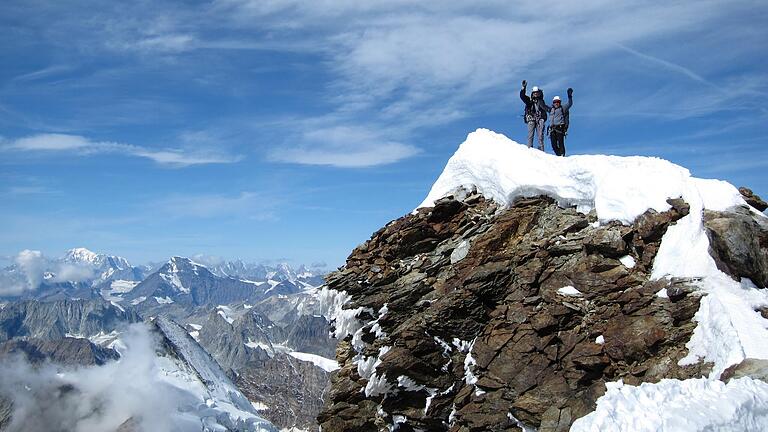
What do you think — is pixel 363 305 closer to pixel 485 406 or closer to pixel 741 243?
pixel 485 406

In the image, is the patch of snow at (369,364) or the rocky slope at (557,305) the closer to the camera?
the rocky slope at (557,305)

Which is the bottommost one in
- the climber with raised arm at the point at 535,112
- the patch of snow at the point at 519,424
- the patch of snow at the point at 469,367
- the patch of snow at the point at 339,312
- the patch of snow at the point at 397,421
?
the patch of snow at the point at 397,421

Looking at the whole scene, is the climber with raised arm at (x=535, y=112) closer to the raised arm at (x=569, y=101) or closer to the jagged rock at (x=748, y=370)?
the raised arm at (x=569, y=101)

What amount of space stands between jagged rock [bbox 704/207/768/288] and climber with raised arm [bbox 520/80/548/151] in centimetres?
1497

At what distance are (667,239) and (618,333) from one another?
4.54 m

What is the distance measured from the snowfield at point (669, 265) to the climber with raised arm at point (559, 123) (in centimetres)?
266

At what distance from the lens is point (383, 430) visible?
25.3 m

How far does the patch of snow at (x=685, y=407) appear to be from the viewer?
15.1 m

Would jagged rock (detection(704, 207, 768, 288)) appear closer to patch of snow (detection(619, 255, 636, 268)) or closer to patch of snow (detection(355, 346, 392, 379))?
patch of snow (detection(619, 255, 636, 268))

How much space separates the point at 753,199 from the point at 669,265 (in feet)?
15.8

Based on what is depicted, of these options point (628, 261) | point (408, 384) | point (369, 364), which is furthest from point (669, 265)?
point (369, 364)

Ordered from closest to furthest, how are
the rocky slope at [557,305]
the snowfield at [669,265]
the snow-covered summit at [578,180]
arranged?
the snowfield at [669,265] → the rocky slope at [557,305] → the snow-covered summit at [578,180]

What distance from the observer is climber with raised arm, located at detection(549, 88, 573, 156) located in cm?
3184

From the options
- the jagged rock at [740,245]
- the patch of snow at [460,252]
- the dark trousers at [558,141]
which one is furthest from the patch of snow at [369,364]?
the dark trousers at [558,141]
